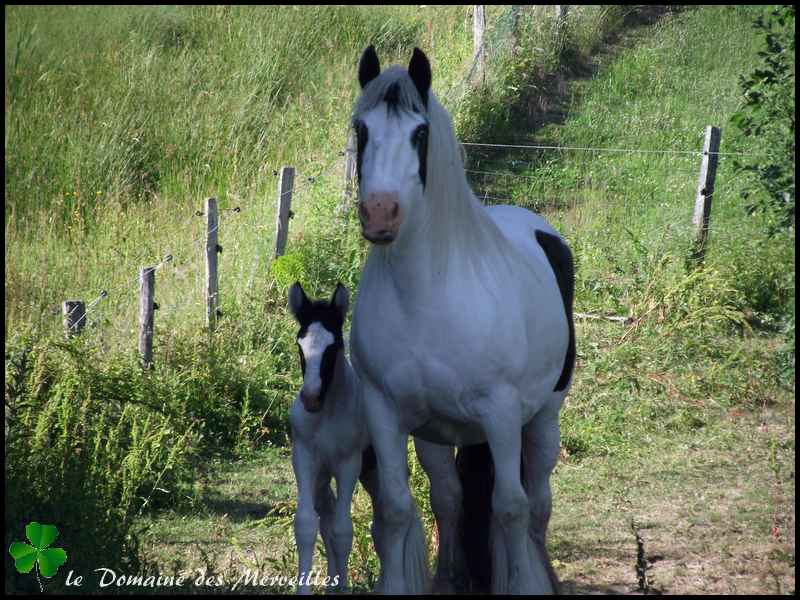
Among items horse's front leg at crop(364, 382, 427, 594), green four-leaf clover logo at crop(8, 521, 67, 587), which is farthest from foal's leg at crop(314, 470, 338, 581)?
green four-leaf clover logo at crop(8, 521, 67, 587)

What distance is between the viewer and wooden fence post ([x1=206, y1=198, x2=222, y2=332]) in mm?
8273

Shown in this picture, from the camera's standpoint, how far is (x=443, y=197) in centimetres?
370

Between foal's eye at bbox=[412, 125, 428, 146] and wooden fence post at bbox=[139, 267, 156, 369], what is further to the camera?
wooden fence post at bbox=[139, 267, 156, 369]

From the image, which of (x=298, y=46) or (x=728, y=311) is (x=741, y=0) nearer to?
(x=298, y=46)

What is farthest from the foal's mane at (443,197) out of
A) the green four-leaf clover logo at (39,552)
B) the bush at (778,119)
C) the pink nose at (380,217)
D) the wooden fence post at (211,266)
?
the wooden fence post at (211,266)

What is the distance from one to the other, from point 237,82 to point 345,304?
10553 millimetres

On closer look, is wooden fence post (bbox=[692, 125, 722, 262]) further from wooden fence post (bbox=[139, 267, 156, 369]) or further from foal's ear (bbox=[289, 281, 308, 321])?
foal's ear (bbox=[289, 281, 308, 321])

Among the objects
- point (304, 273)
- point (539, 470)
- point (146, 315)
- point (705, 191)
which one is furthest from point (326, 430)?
point (705, 191)

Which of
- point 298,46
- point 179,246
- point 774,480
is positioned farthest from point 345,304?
point 298,46

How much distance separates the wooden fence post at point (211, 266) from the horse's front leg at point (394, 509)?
446cm

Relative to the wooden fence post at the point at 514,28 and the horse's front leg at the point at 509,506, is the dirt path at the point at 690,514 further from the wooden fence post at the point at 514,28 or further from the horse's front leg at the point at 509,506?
the wooden fence post at the point at 514,28

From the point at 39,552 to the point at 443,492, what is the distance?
64.3 inches

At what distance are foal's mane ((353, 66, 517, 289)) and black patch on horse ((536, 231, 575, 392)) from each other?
0.78m

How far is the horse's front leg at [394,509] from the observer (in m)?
3.77
